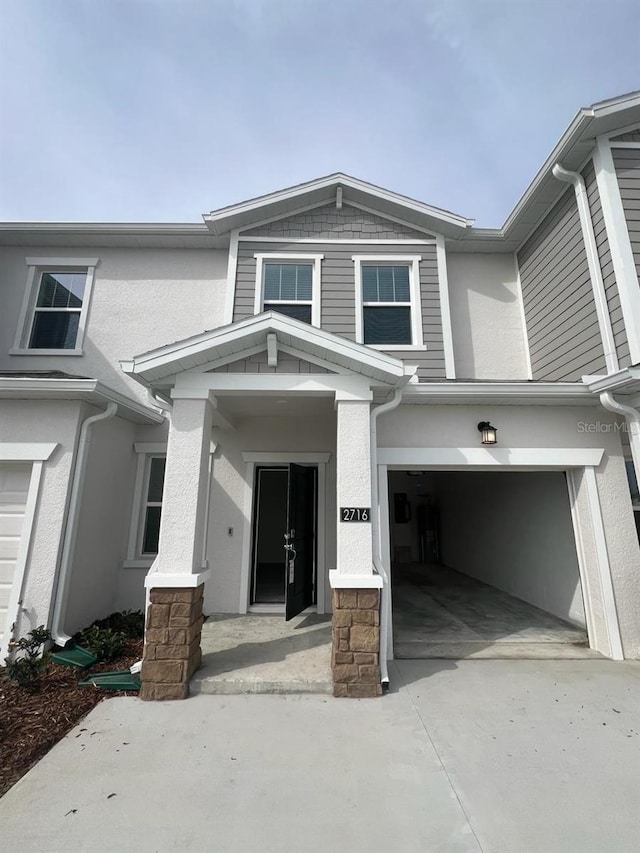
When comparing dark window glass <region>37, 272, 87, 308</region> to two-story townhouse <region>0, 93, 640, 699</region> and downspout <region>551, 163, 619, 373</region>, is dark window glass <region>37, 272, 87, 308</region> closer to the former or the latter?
two-story townhouse <region>0, 93, 640, 699</region>

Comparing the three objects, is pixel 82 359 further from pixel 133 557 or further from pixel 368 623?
pixel 368 623

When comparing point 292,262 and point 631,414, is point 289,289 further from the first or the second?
point 631,414

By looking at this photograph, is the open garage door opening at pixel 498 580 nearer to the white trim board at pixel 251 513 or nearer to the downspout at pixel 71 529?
the white trim board at pixel 251 513

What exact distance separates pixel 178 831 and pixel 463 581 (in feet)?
25.4

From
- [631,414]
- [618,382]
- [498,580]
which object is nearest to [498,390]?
[618,382]

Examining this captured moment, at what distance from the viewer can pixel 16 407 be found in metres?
4.84

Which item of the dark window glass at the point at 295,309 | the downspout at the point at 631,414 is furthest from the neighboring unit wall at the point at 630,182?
the dark window glass at the point at 295,309

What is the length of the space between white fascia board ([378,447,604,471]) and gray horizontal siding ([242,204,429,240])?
4.11 metres

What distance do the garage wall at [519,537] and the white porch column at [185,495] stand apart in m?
5.15

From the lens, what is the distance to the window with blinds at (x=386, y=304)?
634cm

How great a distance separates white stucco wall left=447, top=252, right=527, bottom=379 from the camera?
21.5ft

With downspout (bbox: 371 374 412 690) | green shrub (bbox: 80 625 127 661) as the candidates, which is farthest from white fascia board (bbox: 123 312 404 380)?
green shrub (bbox: 80 625 127 661)

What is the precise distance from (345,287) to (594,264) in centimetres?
352

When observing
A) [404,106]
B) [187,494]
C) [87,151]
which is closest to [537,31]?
[404,106]
